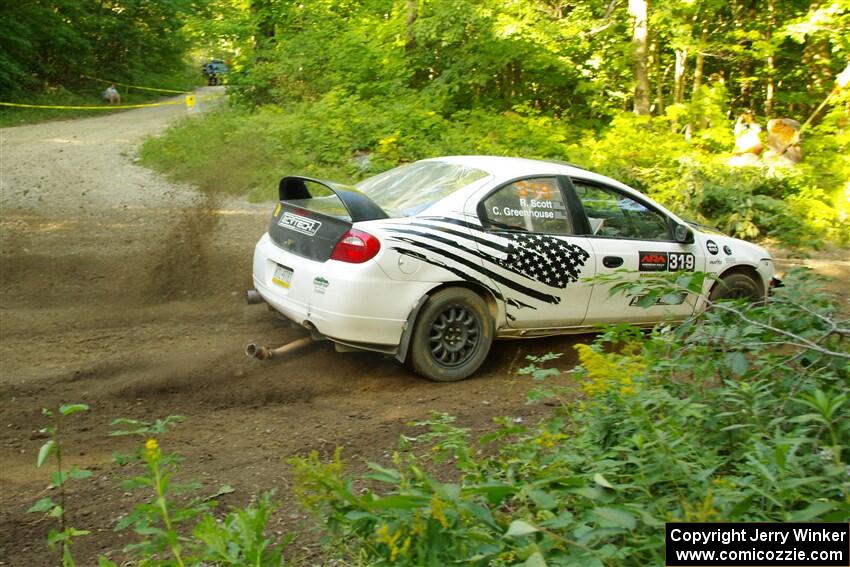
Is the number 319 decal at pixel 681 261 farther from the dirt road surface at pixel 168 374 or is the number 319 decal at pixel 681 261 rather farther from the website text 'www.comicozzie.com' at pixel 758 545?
the website text 'www.comicozzie.com' at pixel 758 545

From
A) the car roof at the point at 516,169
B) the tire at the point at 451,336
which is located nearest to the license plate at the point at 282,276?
the tire at the point at 451,336

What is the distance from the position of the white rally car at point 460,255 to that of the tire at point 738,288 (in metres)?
0.39

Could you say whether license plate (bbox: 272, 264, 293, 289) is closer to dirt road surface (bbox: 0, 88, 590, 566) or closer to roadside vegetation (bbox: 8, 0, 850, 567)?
dirt road surface (bbox: 0, 88, 590, 566)

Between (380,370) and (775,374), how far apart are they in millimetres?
3531

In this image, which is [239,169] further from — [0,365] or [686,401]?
[686,401]

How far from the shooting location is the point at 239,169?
14.2 m

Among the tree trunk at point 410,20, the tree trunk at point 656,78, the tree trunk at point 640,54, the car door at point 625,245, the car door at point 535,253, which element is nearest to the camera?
the car door at point 535,253

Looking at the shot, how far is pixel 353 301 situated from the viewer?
20.6 feet

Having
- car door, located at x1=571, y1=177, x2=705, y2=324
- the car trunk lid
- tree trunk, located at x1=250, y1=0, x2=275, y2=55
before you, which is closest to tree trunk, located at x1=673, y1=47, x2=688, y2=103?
tree trunk, located at x1=250, y1=0, x2=275, y2=55

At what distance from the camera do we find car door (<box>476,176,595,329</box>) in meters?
6.78

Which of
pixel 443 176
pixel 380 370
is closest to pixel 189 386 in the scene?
pixel 380 370

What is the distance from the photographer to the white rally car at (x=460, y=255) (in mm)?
6391

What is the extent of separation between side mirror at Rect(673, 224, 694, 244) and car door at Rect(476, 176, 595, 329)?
3.20 ft

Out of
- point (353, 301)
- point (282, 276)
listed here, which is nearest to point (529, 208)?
point (353, 301)
